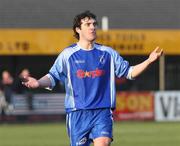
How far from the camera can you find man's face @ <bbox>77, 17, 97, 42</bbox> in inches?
388

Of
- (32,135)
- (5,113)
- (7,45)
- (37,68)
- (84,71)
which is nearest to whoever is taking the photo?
(84,71)

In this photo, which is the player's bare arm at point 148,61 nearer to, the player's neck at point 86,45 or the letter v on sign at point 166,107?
the player's neck at point 86,45

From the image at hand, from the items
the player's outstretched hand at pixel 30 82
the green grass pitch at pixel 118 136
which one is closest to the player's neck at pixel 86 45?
the player's outstretched hand at pixel 30 82

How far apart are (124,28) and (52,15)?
11.3 ft

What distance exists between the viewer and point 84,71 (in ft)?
32.6

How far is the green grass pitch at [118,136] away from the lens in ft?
62.0

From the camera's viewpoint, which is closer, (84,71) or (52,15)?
(84,71)

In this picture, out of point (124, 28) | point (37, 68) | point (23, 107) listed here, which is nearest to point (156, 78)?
point (124, 28)

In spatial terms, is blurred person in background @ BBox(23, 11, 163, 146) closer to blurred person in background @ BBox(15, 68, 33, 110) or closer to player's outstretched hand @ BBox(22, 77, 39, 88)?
player's outstretched hand @ BBox(22, 77, 39, 88)

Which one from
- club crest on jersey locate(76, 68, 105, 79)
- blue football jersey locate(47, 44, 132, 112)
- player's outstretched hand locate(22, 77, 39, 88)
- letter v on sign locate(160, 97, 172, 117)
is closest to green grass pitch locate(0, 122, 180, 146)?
letter v on sign locate(160, 97, 172, 117)

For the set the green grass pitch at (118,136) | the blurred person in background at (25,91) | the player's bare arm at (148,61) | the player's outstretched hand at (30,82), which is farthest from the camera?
the blurred person in background at (25,91)

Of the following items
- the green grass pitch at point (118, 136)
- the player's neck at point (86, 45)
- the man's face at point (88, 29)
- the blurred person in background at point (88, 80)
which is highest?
the man's face at point (88, 29)

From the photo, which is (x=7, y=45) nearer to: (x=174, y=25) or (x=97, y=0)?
(x=97, y=0)

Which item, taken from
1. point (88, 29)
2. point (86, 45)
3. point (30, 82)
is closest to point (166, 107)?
point (86, 45)
